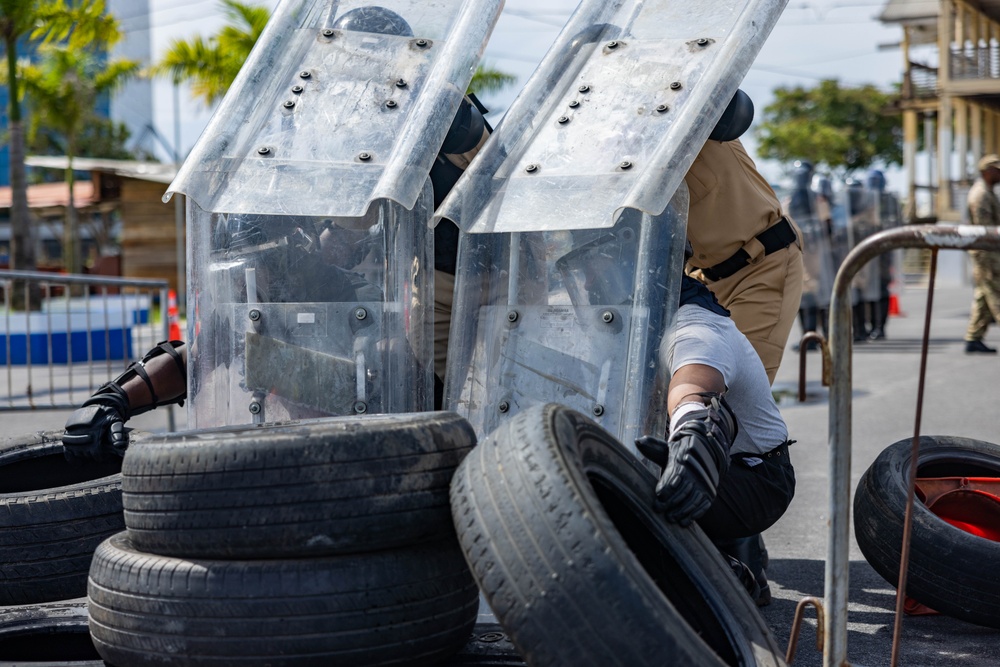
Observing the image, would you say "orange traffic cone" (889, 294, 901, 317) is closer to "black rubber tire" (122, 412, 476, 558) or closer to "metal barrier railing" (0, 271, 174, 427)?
"metal barrier railing" (0, 271, 174, 427)

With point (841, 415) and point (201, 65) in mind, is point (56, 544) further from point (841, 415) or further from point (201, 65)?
point (201, 65)

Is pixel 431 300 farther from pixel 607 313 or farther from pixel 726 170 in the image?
pixel 726 170

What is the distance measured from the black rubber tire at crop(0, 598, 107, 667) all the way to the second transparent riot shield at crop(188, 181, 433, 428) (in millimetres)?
714

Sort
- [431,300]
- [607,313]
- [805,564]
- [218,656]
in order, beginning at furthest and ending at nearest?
1. [805,564]
2. [431,300]
3. [607,313]
4. [218,656]

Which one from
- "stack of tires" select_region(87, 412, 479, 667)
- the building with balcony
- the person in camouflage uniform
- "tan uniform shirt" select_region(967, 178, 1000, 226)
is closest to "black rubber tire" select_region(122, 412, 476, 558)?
A: "stack of tires" select_region(87, 412, 479, 667)

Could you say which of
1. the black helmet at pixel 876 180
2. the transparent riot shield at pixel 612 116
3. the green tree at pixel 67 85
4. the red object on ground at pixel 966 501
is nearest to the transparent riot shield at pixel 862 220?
the black helmet at pixel 876 180

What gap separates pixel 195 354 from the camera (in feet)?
11.8

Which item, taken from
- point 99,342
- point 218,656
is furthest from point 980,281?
point 218,656

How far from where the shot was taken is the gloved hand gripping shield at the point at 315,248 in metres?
3.52

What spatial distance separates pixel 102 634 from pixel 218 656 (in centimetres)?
38

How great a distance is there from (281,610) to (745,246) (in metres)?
2.29

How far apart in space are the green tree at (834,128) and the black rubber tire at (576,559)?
54.6 meters

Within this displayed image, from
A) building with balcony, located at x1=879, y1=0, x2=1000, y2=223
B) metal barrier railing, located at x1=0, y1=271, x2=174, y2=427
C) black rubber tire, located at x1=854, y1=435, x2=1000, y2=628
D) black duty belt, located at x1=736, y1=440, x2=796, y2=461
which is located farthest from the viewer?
building with balcony, located at x1=879, y1=0, x2=1000, y2=223

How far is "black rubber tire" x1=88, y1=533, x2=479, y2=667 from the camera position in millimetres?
2439
